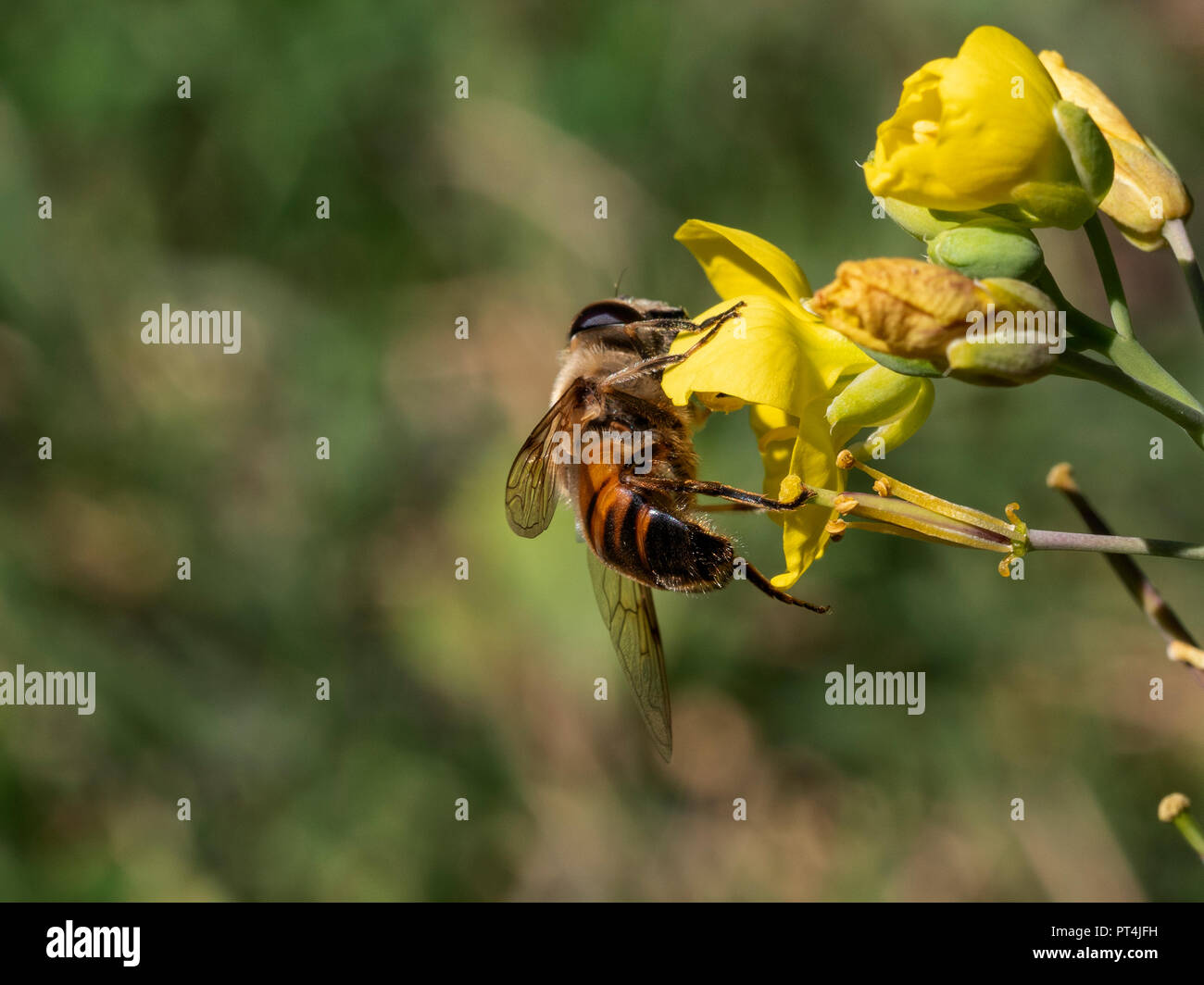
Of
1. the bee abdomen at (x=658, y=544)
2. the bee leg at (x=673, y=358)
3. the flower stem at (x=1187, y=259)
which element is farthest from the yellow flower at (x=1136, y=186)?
the bee abdomen at (x=658, y=544)

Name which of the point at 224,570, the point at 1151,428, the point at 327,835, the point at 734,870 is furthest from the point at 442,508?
the point at 1151,428

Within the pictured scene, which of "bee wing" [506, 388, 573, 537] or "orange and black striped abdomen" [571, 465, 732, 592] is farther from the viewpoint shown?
"bee wing" [506, 388, 573, 537]

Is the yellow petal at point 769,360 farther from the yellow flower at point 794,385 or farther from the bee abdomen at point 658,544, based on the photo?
the bee abdomen at point 658,544

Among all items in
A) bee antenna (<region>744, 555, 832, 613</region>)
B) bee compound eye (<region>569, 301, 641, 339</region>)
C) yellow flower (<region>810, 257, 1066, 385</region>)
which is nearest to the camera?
yellow flower (<region>810, 257, 1066, 385</region>)

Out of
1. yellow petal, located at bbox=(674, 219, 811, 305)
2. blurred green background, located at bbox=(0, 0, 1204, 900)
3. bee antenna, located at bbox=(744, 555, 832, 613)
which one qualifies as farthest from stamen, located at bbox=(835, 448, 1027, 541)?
blurred green background, located at bbox=(0, 0, 1204, 900)

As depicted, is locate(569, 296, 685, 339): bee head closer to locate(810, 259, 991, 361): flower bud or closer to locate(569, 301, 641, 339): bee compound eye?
locate(569, 301, 641, 339): bee compound eye

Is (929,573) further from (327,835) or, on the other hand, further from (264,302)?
(264,302)
